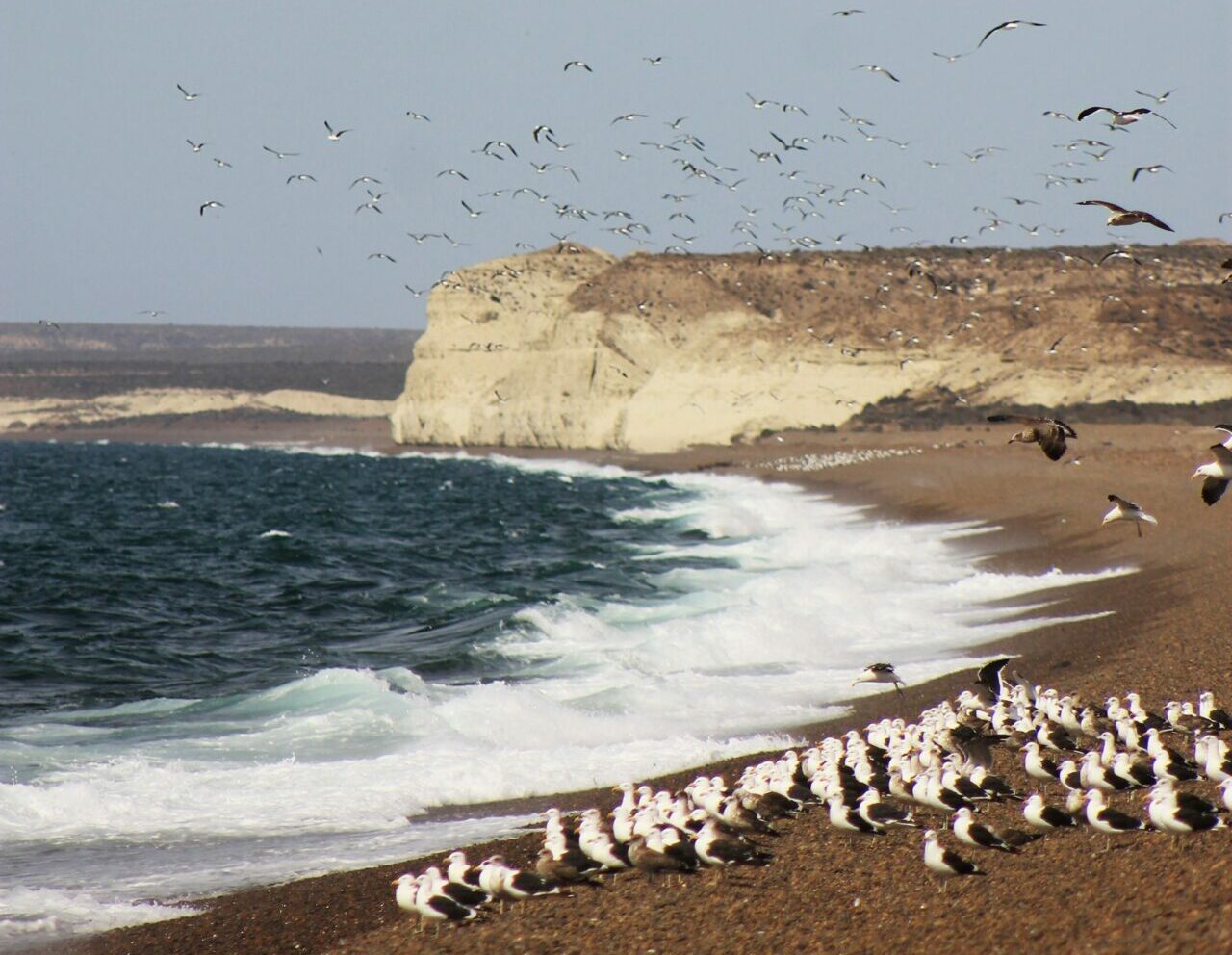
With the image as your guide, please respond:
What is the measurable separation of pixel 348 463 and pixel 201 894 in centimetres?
10982

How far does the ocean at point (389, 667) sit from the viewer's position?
50.2 feet

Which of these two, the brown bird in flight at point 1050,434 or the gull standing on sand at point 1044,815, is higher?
the brown bird in flight at point 1050,434

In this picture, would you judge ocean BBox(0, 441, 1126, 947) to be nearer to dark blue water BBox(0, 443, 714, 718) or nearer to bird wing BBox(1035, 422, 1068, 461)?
dark blue water BBox(0, 443, 714, 718)

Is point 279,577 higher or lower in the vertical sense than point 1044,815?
lower

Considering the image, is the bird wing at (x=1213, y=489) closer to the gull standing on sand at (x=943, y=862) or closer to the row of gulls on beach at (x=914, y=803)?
the row of gulls on beach at (x=914, y=803)

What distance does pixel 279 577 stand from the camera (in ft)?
137

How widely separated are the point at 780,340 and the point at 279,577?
Result: 70014 mm

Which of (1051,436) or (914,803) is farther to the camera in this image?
(1051,436)

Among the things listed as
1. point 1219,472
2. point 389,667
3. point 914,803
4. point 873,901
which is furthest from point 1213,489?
point 389,667

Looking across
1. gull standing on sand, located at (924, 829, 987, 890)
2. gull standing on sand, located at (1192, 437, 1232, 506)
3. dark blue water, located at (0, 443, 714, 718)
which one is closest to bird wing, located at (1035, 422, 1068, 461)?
gull standing on sand, located at (1192, 437, 1232, 506)

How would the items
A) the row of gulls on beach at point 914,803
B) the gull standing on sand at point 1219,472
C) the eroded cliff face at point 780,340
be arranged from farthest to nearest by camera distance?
the eroded cliff face at point 780,340, the gull standing on sand at point 1219,472, the row of gulls on beach at point 914,803

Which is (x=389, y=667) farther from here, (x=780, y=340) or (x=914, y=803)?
(x=780, y=340)

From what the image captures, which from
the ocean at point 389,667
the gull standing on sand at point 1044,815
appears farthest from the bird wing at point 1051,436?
the ocean at point 389,667

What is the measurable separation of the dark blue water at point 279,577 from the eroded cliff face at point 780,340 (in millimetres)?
23338
